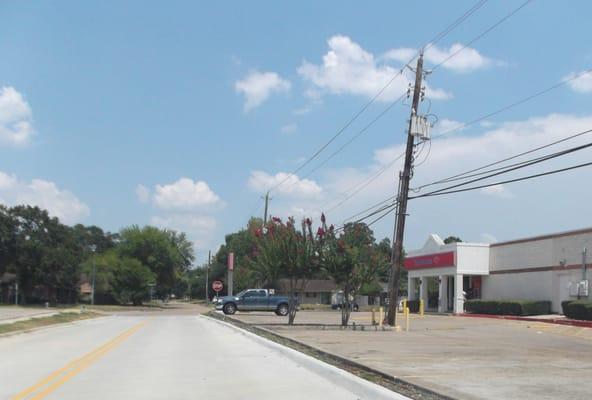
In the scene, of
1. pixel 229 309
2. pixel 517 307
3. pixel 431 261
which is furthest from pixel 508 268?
pixel 229 309

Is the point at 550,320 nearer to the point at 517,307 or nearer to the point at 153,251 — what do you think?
the point at 517,307

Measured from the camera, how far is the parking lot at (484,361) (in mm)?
10648

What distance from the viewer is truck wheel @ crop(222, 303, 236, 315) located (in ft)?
152

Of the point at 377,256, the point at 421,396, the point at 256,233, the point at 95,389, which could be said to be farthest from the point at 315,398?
the point at 256,233

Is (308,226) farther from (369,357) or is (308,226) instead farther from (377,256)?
(369,357)

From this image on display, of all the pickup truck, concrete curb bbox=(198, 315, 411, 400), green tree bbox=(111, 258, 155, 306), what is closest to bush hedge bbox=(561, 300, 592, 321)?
the pickup truck

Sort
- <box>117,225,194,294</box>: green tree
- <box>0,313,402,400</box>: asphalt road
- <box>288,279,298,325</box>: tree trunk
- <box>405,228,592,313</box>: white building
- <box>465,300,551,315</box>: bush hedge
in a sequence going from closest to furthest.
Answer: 1. <box>0,313,402,400</box>: asphalt road
2. <box>288,279,298,325</box>: tree trunk
3. <box>405,228,592,313</box>: white building
4. <box>465,300,551,315</box>: bush hedge
5. <box>117,225,194,294</box>: green tree

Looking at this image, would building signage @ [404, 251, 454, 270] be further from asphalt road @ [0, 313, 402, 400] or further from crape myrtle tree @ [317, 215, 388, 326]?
asphalt road @ [0, 313, 402, 400]

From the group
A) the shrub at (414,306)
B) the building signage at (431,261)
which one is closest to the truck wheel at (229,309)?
the shrub at (414,306)

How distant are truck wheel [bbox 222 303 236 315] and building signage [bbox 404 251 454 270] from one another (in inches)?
623

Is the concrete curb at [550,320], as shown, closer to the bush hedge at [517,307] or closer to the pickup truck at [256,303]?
the bush hedge at [517,307]

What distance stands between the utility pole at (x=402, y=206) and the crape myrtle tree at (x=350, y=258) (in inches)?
24.9

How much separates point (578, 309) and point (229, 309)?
23138mm

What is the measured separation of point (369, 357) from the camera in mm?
15594
